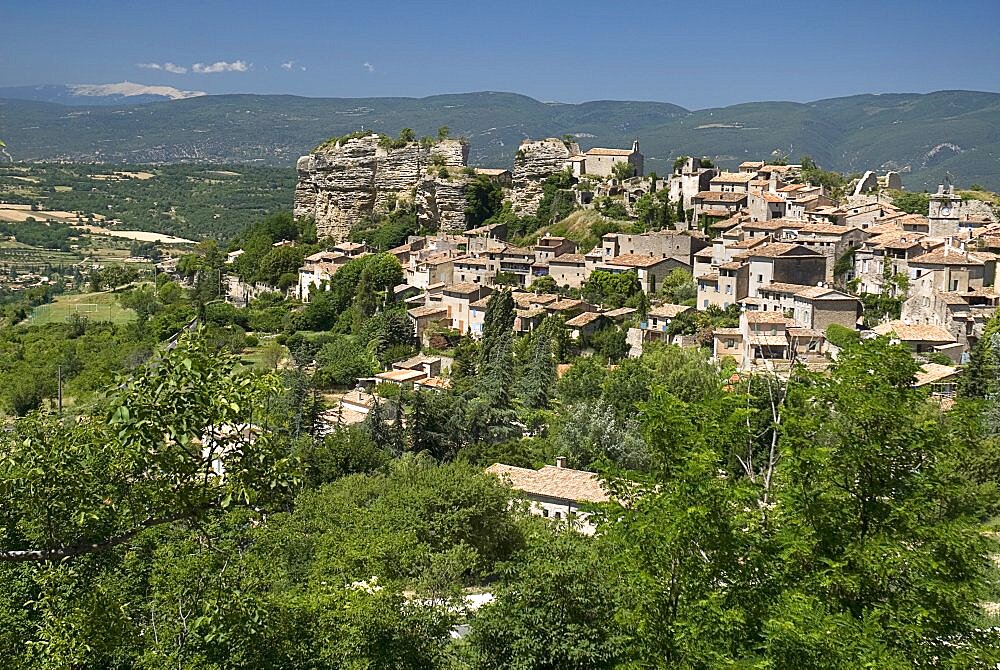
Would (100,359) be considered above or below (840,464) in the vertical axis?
below

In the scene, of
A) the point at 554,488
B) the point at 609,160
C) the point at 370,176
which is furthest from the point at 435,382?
the point at 370,176

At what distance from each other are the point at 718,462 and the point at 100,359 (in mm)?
42336

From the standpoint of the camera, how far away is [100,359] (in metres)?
46.7

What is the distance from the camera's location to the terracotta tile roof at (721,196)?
156 ft

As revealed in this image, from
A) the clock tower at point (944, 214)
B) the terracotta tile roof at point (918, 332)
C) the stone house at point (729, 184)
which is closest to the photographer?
the terracotta tile roof at point (918, 332)

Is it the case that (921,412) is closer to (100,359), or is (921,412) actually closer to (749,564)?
(749,564)

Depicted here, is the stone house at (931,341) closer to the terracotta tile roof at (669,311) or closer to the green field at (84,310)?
the terracotta tile roof at (669,311)

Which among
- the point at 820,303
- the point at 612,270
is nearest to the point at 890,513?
the point at 820,303

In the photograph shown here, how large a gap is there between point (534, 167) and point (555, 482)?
117ft

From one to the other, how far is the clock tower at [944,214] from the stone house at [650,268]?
32.7ft

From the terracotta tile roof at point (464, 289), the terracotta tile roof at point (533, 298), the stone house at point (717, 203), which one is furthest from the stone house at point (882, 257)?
the terracotta tile roof at point (464, 289)

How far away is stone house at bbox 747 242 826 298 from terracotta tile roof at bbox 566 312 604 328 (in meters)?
5.89

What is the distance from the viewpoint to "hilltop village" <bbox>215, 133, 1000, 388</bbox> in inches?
1303

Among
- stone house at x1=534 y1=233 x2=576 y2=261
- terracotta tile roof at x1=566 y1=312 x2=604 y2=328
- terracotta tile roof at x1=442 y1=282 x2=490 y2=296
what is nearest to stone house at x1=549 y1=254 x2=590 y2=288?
stone house at x1=534 y1=233 x2=576 y2=261
